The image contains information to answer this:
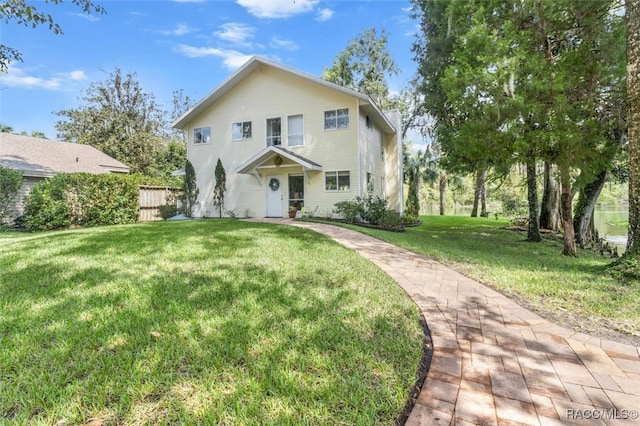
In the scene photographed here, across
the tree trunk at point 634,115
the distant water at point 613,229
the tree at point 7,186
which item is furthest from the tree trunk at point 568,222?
the tree at point 7,186

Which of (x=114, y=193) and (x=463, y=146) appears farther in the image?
(x=114, y=193)

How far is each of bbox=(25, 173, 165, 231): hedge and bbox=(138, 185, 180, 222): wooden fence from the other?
2.13 ft

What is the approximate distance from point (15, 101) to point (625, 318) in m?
23.2

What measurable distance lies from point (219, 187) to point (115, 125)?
18.0m

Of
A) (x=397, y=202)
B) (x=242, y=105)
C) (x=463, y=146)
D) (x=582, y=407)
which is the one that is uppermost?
(x=242, y=105)

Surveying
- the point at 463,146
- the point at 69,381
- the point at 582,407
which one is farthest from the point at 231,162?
the point at 582,407

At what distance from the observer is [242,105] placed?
16312mm

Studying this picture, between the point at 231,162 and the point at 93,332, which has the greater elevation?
the point at 231,162

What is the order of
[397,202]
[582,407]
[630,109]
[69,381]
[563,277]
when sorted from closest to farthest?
[582,407], [69,381], [563,277], [630,109], [397,202]

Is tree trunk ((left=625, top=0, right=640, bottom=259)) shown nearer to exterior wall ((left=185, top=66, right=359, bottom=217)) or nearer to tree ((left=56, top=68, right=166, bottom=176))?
exterior wall ((left=185, top=66, right=359, bottom=217))

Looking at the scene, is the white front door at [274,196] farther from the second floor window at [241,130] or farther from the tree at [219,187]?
the second floor window at [241,130]

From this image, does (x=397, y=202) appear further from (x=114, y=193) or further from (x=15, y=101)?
(x=15, y=101)

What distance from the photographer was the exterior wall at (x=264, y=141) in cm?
1444

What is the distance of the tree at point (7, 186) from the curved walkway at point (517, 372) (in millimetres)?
15652
